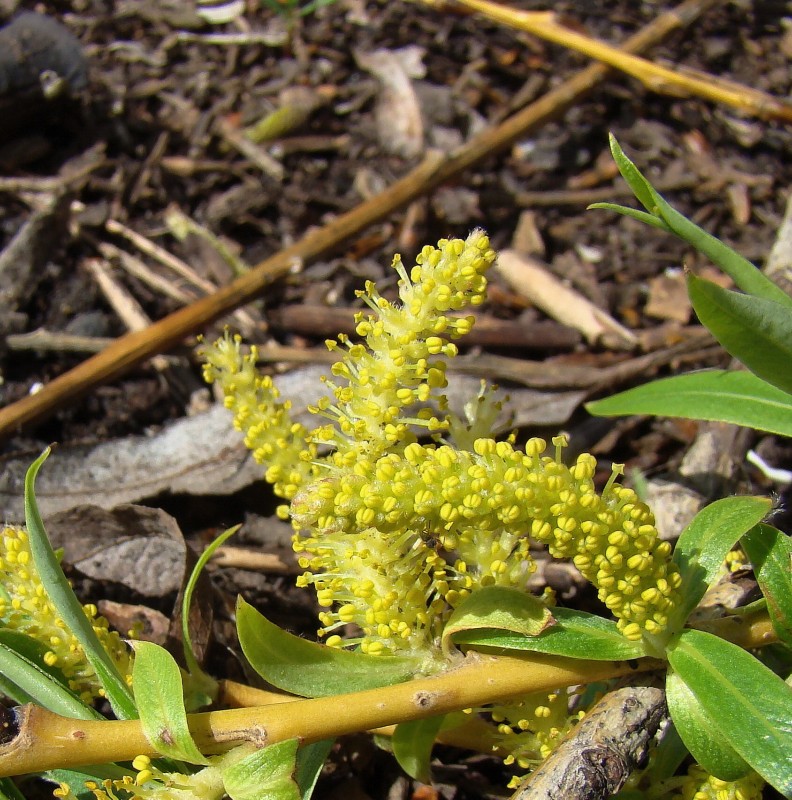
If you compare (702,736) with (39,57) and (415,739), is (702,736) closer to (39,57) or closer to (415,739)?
(415,739)

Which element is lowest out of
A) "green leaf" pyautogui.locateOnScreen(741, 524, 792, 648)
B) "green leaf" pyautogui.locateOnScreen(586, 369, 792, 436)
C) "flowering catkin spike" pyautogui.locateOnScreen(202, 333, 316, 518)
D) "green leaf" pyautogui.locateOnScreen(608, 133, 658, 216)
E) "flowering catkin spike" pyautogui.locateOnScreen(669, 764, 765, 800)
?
"flowering catkin spike" pyautogui.locateOnScreen(669, 764, 765, 800)

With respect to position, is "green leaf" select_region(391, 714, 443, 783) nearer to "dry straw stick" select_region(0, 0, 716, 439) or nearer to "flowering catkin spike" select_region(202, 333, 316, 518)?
"flowering catkin spike" select_region(202, 333, 316, 518)

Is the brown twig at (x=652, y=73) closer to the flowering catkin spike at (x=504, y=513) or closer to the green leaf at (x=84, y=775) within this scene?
the flowering catkin spike at (x=504, y=513)

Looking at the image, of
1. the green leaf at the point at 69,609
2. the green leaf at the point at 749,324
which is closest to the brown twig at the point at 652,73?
the green leaf at the point at 749,324

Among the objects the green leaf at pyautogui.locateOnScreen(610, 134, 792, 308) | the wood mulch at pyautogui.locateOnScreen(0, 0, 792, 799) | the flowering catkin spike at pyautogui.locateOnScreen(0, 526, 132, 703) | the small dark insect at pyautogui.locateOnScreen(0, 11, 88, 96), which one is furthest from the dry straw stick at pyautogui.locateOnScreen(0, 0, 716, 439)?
the green leaf at pyautogui.locateOnScreen(610, 134, 792, 308)

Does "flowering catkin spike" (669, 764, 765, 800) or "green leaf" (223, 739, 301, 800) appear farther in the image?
"flowering catkin spike" (669, 764, 765, 800)

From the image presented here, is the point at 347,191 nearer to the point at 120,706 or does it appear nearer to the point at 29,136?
the point at 29,136

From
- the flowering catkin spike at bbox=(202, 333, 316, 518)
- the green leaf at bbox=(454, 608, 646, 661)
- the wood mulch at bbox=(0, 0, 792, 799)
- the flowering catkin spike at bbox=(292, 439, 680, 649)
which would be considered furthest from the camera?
the wood mulch at bbox=(0, 0, 792, 799)
